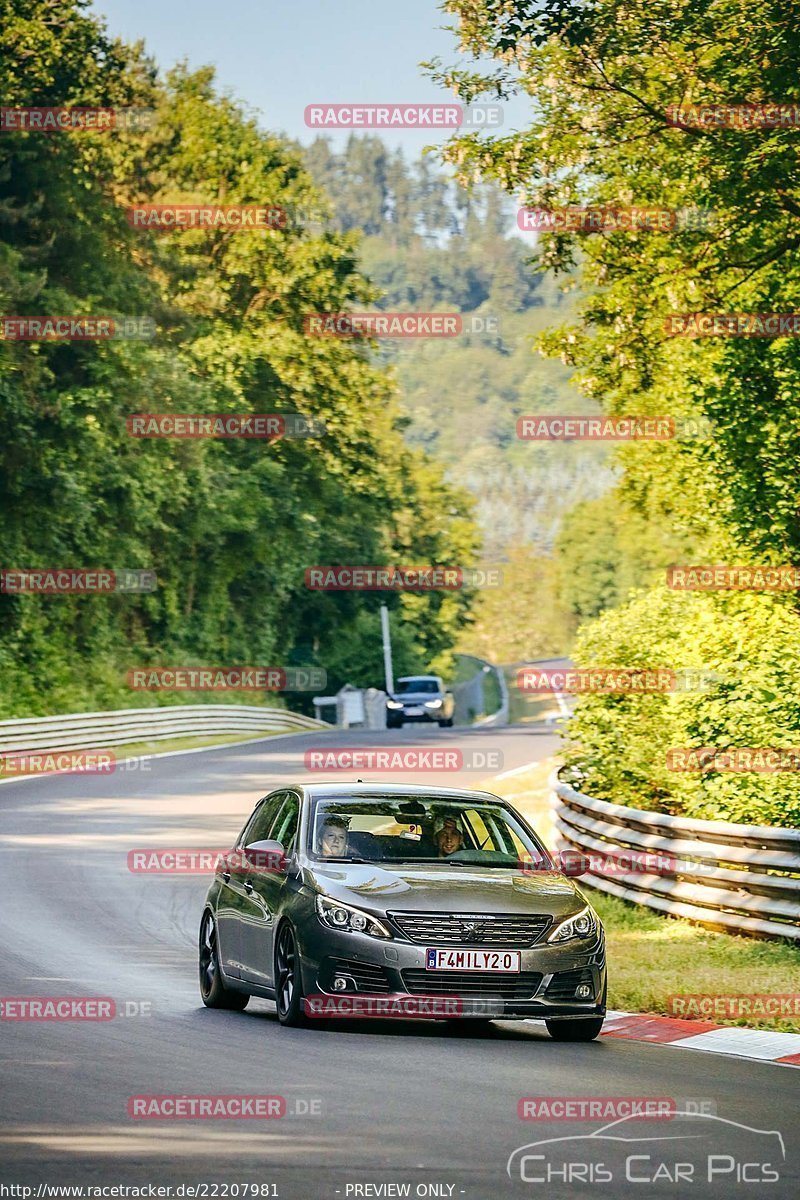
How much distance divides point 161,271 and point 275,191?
6297 mm

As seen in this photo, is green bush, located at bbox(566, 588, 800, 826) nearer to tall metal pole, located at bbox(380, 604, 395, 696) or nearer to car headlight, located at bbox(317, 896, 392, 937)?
car headlight, located at bbox(317, 896, 392, 937)

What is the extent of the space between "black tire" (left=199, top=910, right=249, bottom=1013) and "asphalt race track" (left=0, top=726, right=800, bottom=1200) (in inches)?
8.9

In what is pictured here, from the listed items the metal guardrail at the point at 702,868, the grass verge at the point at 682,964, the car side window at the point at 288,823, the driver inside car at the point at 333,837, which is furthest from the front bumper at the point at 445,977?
the metal guardrail at the point at 702,868

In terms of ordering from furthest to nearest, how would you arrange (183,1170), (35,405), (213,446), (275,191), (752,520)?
1. (275,191)
2. (213,446)
3. (35,405)
4. (752,520)
5. (183,1170)

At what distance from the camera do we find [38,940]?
16.0 meters

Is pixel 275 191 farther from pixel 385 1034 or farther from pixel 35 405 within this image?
pixel 385 1034

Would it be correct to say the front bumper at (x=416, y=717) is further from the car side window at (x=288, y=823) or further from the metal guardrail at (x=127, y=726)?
the car side window at (x=288, y=823)

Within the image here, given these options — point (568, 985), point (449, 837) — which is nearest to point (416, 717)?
point (449, 837)

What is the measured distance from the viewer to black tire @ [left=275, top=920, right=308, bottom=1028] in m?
10.9

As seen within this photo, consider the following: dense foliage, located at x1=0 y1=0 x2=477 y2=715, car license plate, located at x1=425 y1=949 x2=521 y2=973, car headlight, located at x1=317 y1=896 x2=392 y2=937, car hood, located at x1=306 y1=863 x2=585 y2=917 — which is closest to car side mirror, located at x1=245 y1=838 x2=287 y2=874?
car hood, located at x1=306 y1=863 x2=585 y2=917

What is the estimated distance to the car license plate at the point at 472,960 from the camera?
10.6 m

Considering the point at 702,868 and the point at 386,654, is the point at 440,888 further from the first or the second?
the point at 386,654

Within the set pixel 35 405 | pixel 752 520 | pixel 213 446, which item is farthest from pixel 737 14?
pixel 213 446

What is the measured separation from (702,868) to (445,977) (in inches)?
225
